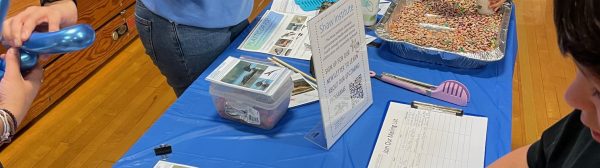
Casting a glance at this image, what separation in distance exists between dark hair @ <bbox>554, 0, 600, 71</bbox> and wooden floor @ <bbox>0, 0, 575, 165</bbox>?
1473mm

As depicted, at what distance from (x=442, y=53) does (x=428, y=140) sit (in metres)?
0.31

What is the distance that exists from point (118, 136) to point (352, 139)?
4.63 feet

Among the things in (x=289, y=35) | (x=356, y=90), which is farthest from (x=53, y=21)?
(x=289, y=35)

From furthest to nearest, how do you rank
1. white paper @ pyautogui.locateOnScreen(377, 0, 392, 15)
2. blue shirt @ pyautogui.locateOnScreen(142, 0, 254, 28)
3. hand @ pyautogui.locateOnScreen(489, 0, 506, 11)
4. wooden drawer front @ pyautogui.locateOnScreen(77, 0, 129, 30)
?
wooden drawer front @ pyautogui.locateOnScreen(77, 0, 129, 30) < white paper @ pyautogui.locateOnScreen(377, 0, 392, 15) < hand @ pyautogui.locateOnScreen(489, 0, 506, 11) < blue shirt @ pyautogui.locateOnScreen(142, 0, 254, 28)

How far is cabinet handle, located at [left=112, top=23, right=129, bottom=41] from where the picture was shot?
2.79 meters

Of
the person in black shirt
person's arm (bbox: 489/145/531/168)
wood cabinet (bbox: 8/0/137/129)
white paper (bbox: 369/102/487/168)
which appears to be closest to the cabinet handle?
wood cabinet (bbox: 8/0/137/129)

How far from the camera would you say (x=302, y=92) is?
1.24 metres

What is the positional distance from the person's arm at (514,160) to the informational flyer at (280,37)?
1.97 ft

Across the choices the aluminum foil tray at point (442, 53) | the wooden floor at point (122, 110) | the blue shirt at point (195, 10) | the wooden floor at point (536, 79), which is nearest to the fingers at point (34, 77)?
the blue shirt at point (195, 10)

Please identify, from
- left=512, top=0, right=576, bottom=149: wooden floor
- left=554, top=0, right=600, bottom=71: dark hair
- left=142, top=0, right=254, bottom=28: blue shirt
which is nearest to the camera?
left=554, top=0, right=600, bottom=71: dark hair

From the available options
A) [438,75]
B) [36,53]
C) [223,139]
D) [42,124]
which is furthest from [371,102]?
[42,124]

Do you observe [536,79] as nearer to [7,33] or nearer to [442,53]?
[442,53]

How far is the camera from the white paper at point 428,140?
3.31ft

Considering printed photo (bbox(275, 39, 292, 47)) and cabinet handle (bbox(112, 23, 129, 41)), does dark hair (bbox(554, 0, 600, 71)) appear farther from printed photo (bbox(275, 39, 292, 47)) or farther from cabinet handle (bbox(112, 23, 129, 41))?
cabinet handle (bbox(112, 23, 129, 41))
